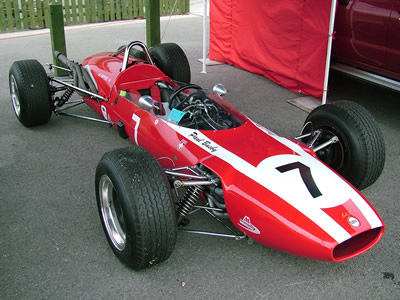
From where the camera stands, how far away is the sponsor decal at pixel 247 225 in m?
2.90

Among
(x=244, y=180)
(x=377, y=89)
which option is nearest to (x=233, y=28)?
(x=377, y=89)

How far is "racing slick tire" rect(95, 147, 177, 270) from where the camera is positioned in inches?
109

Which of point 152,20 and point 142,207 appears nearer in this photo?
point 142,207

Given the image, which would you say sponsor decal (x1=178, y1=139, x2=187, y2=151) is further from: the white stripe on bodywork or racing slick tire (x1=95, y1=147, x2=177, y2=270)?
racing slick tire (x1=95, y1=147, x2=177, y2=270)

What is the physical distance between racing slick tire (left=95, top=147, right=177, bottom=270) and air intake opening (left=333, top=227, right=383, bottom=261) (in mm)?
1135

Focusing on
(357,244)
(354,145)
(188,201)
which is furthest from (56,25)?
(357,244)

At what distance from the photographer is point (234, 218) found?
9.93 feet

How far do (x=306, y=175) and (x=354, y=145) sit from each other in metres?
0.81

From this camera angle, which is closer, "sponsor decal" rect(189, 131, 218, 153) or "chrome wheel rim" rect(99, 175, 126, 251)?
"chrome wheel rim" rect(99, 175, 126, 251)

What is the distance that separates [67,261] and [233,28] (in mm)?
6472

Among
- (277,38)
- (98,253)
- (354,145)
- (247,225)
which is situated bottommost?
(98,253)

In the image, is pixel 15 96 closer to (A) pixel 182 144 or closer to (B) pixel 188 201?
(A) pixel 182 144

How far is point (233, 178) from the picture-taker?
3.07 metres

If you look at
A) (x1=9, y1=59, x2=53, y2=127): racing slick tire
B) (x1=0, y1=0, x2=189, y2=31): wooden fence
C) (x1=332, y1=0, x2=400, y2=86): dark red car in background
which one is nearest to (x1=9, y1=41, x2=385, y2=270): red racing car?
(x1=9, y1=59, x2=53, y2=127): racing slick tire
